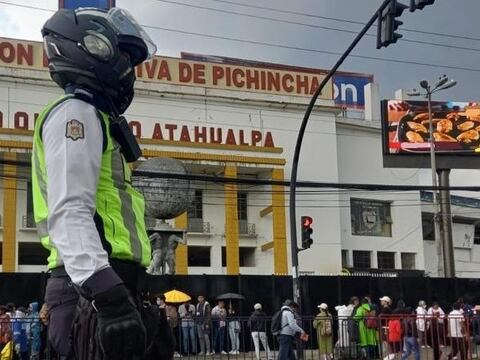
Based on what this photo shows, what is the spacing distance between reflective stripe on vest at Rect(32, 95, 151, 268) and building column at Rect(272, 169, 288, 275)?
37578 mm

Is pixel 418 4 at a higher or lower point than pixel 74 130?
higher

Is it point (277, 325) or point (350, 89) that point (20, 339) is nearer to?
point (277, 325)

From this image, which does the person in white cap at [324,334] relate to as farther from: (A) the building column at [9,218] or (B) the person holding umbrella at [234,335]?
(A) the building column at [9,218]

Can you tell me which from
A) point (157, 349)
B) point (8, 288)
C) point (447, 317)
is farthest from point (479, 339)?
point (157, 349)

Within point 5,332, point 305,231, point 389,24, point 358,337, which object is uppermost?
point 389,24

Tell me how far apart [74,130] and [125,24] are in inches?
24.8

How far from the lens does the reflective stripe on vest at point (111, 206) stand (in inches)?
120

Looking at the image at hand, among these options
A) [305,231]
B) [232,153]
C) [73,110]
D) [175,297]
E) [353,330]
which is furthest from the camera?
[232,153]

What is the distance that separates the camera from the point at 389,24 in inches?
610

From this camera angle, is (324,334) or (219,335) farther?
(324,334)

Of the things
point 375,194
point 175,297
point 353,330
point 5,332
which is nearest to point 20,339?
point 5,332

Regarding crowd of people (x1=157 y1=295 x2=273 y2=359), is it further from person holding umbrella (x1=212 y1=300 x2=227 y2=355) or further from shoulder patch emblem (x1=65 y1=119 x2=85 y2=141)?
shoulder patch emblem (x1=65 y1=119 x2=85 y2=141)

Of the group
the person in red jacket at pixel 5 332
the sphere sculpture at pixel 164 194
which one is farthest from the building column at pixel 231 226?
the person in red jacket at pixel 5 332

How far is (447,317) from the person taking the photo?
1628 centimetres
